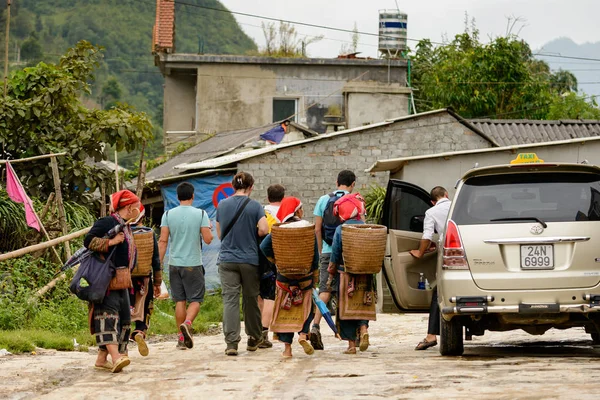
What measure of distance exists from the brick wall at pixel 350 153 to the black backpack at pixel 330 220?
10.4 m

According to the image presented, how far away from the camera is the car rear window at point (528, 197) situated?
930 centimetres

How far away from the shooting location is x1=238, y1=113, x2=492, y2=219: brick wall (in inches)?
870

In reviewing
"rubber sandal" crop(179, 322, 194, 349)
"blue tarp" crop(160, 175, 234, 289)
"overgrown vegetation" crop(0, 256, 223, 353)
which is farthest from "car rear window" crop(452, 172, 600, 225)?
"blue tarp" crop(160, 175, 234, 289)

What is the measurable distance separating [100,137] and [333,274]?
8.11 metres

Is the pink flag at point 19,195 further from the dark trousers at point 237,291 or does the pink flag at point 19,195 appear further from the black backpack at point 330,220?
the black backpack at point 330,220

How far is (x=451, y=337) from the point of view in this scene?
10086mm

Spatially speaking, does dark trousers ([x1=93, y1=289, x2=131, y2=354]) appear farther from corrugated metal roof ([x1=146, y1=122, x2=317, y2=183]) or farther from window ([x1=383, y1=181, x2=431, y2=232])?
corrugated metal roof ([x1=146, y1=122, x2=317, y2=183])

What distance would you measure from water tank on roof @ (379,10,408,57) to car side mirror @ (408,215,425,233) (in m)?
27.3

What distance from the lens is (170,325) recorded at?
14641 millimetres

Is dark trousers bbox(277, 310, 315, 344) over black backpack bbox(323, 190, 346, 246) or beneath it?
beneath

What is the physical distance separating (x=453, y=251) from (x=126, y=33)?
7527 cm

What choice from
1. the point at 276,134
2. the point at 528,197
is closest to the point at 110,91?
the point at 276,134

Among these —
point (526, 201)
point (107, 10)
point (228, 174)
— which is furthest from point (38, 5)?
point (526, 201)

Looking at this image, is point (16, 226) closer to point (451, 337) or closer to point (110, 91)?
point (451, 337)
